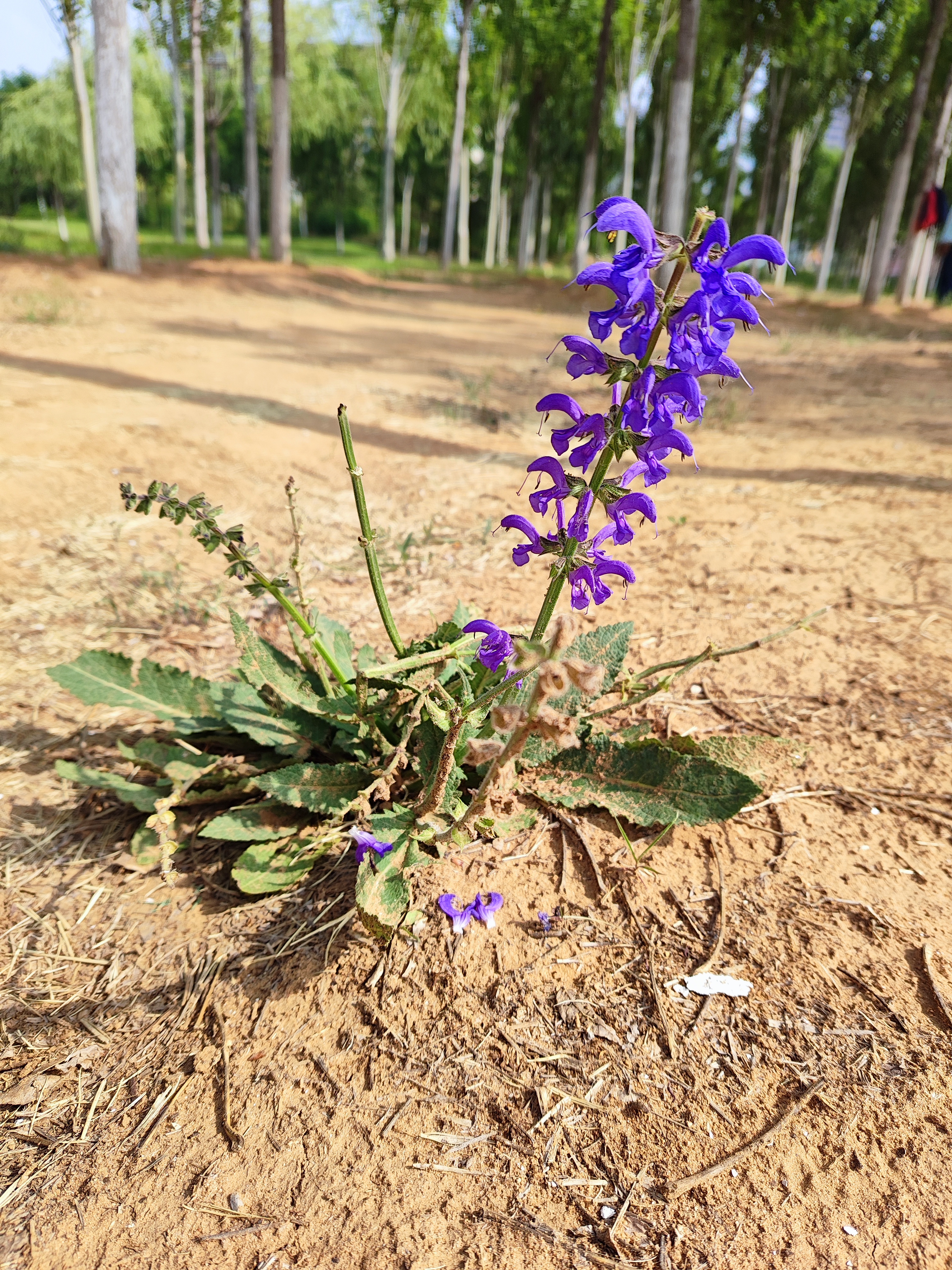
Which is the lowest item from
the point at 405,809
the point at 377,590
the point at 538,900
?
the point at 538,900

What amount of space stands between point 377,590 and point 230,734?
2.72 feet

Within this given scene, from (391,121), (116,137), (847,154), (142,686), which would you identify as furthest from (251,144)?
(142,686)

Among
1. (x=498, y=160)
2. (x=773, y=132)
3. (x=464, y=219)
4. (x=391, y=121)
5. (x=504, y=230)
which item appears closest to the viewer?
(x=773, y=132)

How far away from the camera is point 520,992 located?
67.5 inches

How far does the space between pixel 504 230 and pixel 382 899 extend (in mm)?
39918

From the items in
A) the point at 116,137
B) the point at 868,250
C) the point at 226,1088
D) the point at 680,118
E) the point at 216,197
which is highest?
the point at 868,250

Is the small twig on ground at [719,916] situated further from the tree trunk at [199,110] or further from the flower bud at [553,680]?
the tree trunk at [199,110]

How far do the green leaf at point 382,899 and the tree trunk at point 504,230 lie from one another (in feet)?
115

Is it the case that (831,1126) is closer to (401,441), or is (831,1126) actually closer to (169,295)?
(401,441)

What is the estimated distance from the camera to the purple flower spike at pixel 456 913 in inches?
72.1

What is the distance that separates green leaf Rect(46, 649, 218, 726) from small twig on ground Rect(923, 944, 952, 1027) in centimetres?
196

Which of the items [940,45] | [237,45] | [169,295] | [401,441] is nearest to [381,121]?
[237,45]

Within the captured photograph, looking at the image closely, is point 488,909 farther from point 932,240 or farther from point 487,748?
point 932,240

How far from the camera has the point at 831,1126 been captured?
1.45m
